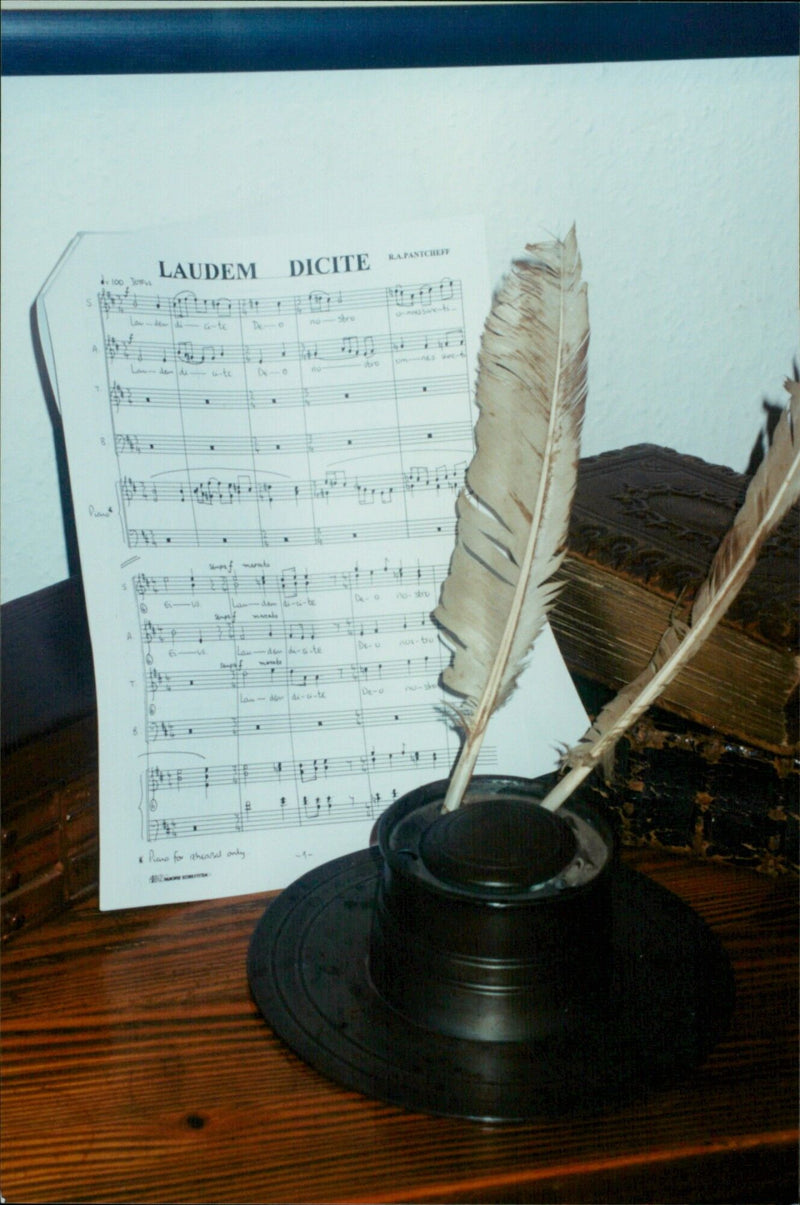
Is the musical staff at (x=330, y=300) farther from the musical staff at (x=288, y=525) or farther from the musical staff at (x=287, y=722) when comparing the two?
the musical staff at (x=287, y=722)

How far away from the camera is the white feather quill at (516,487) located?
71 centimetres

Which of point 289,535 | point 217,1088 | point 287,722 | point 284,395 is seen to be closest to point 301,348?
point 284,395

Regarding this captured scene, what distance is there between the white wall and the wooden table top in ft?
1.75

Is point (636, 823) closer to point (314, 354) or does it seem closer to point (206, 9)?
point (314, 354)

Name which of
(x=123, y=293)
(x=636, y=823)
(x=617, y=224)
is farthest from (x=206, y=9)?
(x=636, y=823)

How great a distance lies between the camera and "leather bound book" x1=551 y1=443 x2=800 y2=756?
2.35 ft

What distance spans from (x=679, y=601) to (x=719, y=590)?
2.6 inches

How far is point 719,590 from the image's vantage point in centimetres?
69

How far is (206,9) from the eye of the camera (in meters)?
0.93

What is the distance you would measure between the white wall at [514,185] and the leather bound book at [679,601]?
0.27 m

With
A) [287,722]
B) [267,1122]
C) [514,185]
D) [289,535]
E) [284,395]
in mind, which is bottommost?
[267,1122]

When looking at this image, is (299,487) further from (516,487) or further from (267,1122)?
(267,1122)

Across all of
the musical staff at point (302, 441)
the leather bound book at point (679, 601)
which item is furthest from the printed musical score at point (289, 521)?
the leather bound book at point (679, 601)

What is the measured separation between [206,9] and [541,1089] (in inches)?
33.6
